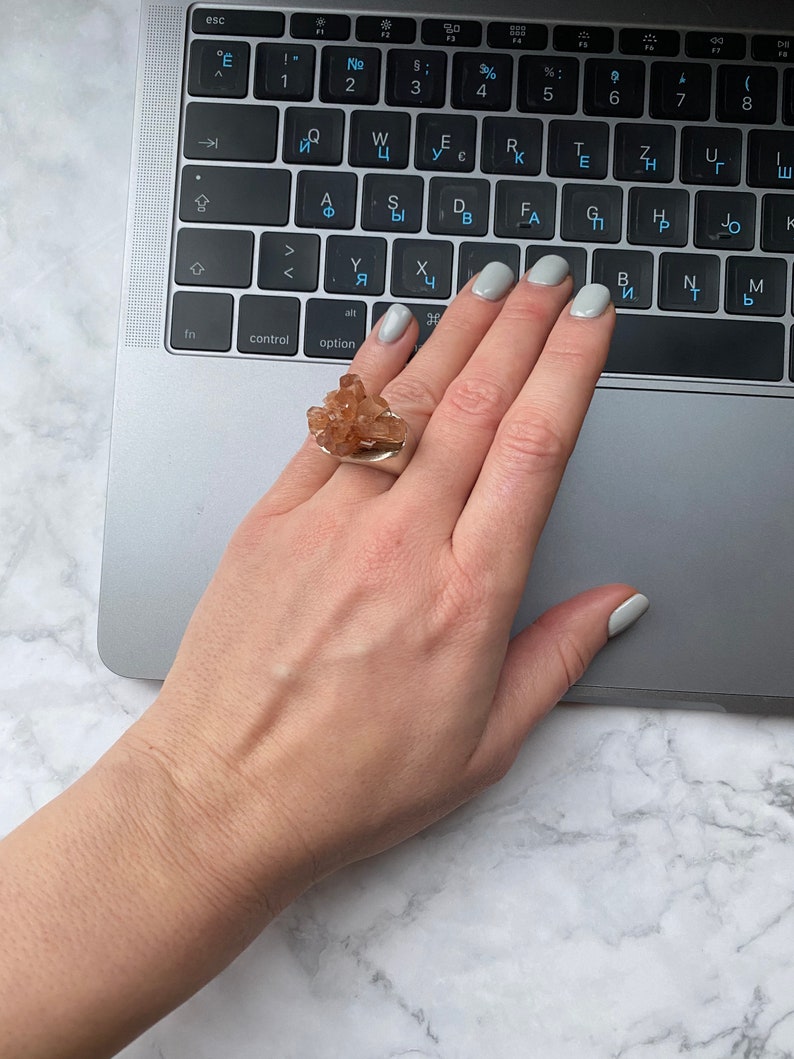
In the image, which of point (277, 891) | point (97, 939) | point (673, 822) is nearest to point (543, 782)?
point (673, 822)

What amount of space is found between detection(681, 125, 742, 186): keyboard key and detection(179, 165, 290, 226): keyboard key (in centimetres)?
32

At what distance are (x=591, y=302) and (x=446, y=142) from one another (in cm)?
19

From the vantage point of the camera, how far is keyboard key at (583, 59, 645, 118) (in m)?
0.72

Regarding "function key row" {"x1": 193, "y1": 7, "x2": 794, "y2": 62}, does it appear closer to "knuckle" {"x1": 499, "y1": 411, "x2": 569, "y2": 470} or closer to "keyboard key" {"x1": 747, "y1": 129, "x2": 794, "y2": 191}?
"keyboard key" {"x1": 747, "y1": 129, "x2": 794, "y2": 191}

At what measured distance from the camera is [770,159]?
2.34 ft

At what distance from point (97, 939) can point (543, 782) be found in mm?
358

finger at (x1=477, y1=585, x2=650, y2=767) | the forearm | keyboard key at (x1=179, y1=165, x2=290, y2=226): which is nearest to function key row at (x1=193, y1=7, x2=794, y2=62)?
keyboard key at (x1=179, y1=165, x2=290, y2=226)

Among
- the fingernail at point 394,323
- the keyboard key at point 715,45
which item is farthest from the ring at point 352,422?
the keyboard key at point 715,45

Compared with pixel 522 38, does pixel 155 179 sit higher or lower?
lower

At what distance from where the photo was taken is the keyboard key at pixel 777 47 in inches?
28.4

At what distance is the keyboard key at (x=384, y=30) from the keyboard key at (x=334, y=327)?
0.22 metres

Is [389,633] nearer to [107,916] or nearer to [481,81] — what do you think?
[107,916]

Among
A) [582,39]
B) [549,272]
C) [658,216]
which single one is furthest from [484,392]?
[582,39]

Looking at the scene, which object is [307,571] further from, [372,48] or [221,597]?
[372,48]
